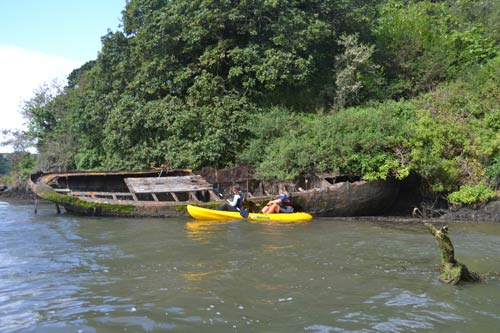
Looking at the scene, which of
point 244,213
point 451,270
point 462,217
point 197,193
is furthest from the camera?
point 197,193

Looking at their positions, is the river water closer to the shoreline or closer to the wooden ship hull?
the shoreline

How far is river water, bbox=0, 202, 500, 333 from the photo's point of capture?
18.9 ft

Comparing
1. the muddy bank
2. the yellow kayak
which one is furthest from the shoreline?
the muddy bank

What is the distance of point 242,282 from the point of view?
7371mm

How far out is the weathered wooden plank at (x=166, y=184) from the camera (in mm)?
15994

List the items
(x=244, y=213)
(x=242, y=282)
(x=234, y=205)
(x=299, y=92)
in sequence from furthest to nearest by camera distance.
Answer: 1. (x=299, y=92)
2. (x=234, y=205)
3. (x=244, y=213)
4. (x=242, y=282)

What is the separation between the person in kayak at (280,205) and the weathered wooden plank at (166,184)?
8.60ft

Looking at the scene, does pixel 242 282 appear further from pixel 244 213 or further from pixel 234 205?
pixel 234 205

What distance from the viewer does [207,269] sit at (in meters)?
8.16

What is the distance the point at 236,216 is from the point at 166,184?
3.37 m

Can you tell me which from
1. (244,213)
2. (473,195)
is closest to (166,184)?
(244,213)

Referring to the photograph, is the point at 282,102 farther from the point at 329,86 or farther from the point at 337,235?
the point at 337,235

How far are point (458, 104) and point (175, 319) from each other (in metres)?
15.1

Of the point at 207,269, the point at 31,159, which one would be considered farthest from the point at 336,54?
the point at 31,159
